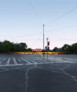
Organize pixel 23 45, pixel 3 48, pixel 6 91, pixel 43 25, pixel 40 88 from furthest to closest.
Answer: pixel 23 45 < pixel 3 48 < pixel 43 25 < pixel 40 88 < pixel 6 91

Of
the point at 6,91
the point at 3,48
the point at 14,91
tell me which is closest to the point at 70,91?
the point at 14,91

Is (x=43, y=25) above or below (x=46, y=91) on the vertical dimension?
above

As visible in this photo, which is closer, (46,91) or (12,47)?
(46,91)

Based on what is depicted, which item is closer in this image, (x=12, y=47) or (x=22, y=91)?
(x=22, y=91)

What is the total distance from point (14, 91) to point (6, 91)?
31cm

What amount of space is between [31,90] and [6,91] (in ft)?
3.23

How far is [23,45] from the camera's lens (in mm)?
163250

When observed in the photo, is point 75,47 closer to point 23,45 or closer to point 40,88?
point 23,45

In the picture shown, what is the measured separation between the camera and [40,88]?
523 centimetres

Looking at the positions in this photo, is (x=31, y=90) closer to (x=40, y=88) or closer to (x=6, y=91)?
(x=40, y=88)

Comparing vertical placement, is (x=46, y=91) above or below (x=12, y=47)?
below

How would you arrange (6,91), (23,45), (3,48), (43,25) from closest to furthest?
1. (6,91)
2. (43,25)
3. (3,48)
4. (23,45)

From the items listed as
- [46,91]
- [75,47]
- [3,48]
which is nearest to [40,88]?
[46,91]

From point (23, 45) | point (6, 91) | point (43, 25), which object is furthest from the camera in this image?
point (23, 45)
